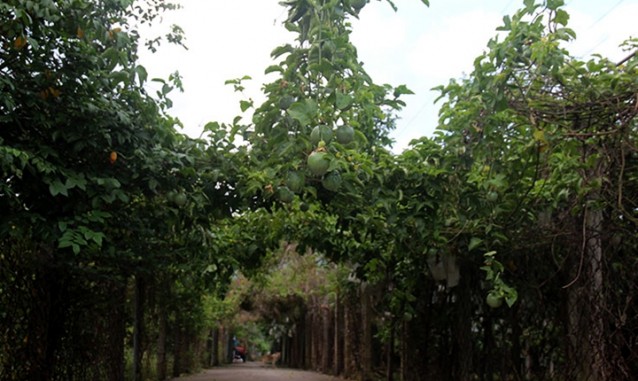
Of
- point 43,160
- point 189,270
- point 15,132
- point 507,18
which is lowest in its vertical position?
point 189,270

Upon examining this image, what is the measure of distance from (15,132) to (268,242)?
4307mm

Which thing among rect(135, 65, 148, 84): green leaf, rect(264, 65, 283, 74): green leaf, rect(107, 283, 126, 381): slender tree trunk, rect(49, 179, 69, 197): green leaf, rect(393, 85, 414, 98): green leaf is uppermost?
rect(135, 65, 148, 84): green leaf

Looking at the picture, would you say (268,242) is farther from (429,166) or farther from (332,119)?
(332,119)

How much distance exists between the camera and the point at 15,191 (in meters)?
4.42

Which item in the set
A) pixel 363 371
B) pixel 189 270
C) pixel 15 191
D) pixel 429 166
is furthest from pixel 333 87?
pixel 363 371

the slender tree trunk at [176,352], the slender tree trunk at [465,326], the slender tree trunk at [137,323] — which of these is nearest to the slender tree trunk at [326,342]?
the slender tree trunk at [176,352]

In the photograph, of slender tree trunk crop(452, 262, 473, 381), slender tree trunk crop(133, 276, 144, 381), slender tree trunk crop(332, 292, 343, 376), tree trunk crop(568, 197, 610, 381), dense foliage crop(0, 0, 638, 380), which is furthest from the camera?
slender tree trunk crop(332, 292, 343, 376)

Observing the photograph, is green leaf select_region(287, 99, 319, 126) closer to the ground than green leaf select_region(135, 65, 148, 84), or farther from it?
closer to the ground

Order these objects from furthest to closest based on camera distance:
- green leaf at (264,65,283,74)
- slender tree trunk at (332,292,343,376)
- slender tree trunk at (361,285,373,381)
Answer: slender tree trunk at (332,292,343,376), slender tree trunk at (361,285,373,381), green leaf at (264,65,283,74)

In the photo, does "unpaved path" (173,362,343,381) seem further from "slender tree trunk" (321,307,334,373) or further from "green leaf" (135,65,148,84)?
"green leaf" (135,65,148,84)

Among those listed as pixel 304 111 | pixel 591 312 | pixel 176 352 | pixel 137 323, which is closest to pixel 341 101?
pixel 304 111

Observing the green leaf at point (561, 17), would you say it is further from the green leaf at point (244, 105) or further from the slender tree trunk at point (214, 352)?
the slender tree trunk at point (214, 352)

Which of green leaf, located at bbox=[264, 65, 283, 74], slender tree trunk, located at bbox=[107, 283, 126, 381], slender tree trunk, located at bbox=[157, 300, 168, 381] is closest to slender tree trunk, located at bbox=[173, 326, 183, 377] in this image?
slender tree trunk, located at bbox=[157, 300, 168, 381]

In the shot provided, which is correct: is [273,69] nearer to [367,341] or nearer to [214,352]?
[367,341]
